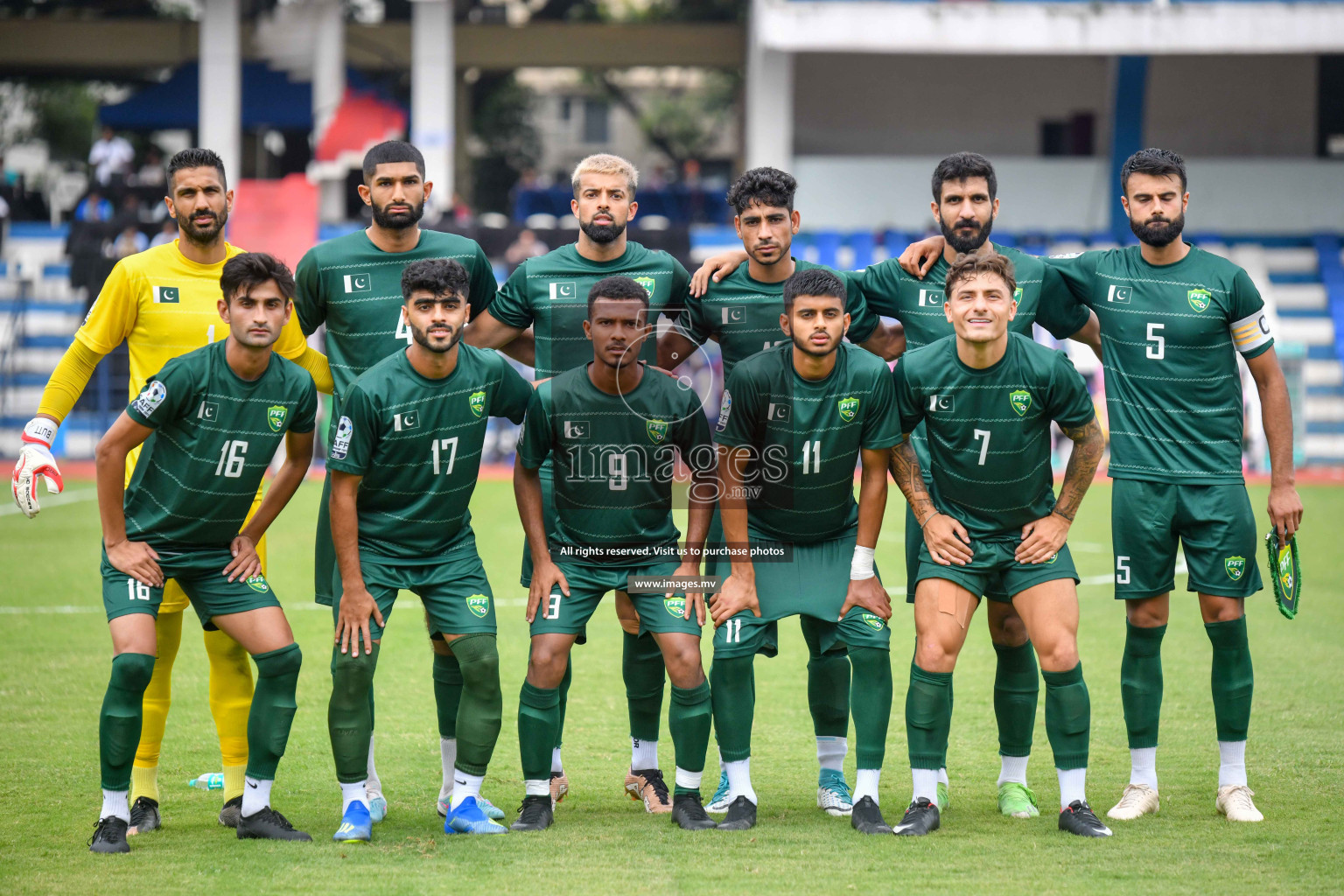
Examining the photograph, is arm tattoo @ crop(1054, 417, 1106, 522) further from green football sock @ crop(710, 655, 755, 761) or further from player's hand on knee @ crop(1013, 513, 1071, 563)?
green football sock @ crop(710, 655, 755, 761)

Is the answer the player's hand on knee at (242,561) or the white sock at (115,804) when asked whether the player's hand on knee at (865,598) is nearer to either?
the player's hand on knee at (242,561)

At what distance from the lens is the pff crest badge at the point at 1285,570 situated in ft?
18.9

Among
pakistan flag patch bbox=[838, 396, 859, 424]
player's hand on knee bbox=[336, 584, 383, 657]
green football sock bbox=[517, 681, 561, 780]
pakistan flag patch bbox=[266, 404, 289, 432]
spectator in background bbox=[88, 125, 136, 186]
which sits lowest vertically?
green football sock bbox=[517, 681, 561, 780]

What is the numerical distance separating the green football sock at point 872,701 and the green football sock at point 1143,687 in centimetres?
102

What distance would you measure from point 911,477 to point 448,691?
209 centimetres

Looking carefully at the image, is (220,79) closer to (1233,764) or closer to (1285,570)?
(1285,570)

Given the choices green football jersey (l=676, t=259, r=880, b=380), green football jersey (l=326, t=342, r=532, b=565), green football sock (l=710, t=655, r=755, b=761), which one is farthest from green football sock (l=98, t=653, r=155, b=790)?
green football jersey (l=676, t=259, r=880, b=380)

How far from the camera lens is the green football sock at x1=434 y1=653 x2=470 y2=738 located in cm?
562

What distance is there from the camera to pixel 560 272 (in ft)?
19.2

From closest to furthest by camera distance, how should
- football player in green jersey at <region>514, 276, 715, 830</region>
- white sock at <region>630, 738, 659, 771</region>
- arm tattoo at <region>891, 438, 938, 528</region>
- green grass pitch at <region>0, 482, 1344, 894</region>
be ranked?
green grass pitch at <region>0, 482, 1344, 894</region> < football player in green jersey at <region>514, 276, 715, 830</region> < arm tattoo at <region>891, 438, 938, 528</region> < white sock at <region>630, 738, 659, 771</region>

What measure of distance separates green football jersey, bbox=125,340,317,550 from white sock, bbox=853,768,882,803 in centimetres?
257

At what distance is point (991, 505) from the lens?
5367 millimetres

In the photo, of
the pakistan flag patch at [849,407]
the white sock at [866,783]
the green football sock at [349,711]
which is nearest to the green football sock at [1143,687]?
the white sock at [866,783]

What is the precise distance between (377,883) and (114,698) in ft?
4.14
